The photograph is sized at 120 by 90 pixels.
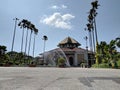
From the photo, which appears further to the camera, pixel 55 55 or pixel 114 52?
pixel 55 55

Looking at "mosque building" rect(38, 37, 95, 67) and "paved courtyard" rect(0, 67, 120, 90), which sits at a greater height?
"mosque building" rect(38, 37, 95, 67)

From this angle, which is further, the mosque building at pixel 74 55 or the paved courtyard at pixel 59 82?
the mosque building at pixel 74 55

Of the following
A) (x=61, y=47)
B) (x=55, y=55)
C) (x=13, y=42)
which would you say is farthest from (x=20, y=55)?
(x=61, y=47)

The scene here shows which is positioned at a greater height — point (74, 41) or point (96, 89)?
point (74, 41)

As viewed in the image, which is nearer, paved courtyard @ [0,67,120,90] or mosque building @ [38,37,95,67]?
paved courtyard @ [0,67,120,90]

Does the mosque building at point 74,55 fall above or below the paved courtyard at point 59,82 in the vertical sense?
above

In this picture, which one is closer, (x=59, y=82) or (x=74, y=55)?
(x=59, y=82)

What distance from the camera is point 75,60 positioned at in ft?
257

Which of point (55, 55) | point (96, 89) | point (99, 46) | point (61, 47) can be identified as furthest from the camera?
point (61, 47)

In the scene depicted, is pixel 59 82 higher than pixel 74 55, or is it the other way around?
pixel 74 55

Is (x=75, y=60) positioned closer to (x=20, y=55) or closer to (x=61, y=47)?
(x=61, y=47)

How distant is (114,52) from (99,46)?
9688mm

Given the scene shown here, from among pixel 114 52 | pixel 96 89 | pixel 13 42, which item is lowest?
pixel 96 89

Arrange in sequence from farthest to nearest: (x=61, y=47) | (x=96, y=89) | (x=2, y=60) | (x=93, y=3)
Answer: (x=61, y=47) < (x=2, y=60) < (x=93, y=3) < (x=96, y=89)
